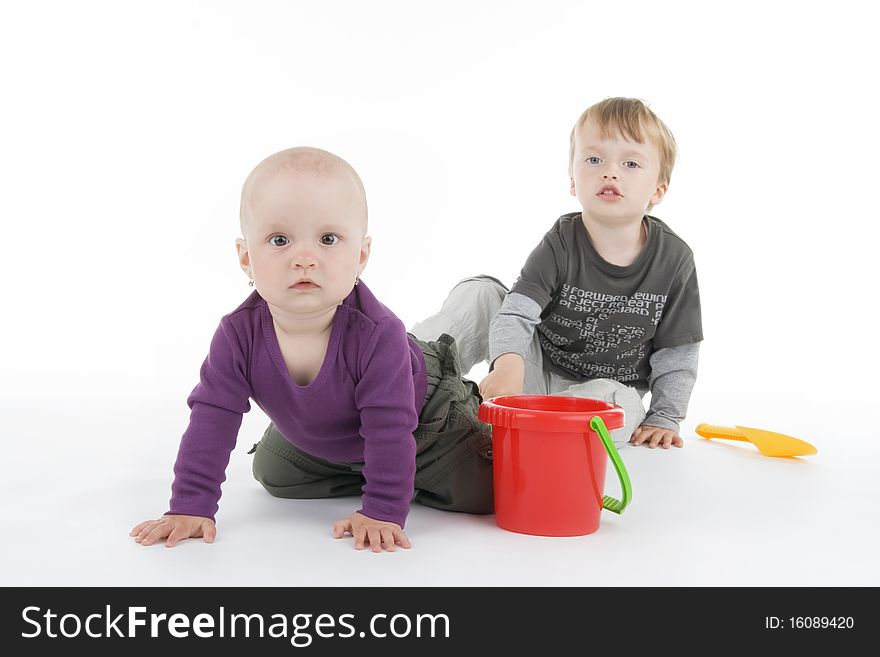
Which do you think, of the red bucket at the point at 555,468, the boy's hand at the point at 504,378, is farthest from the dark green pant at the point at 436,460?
the boy's hand at the point at 504,378

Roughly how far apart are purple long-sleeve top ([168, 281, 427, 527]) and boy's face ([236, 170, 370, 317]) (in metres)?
0.10

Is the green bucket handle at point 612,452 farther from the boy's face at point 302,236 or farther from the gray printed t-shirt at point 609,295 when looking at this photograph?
the gray printed t-shirt at point 609,295

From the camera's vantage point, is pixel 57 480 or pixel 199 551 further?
pixel 57 480

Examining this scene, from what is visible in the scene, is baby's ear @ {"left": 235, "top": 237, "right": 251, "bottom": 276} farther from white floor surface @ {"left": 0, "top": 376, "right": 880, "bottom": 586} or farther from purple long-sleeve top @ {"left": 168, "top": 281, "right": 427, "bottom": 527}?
white floor surface @ {"left": 0, "top": 376, "right": 880, "bottom": 586}

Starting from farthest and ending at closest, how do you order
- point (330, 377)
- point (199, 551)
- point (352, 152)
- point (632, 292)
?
point (352, 152), point (632, 292), point (330, 377), point (199, 551)

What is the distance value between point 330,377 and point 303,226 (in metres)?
0.26

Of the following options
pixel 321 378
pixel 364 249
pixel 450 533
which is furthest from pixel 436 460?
pixel 364 249

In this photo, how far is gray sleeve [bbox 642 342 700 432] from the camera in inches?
95.1

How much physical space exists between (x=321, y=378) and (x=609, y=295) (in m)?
1.03

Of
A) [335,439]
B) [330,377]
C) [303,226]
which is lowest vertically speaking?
[335,439]

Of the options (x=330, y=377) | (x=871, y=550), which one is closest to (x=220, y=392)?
(x=330, y=377)

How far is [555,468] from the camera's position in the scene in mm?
1503

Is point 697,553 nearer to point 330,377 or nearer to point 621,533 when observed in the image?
point 621,533
